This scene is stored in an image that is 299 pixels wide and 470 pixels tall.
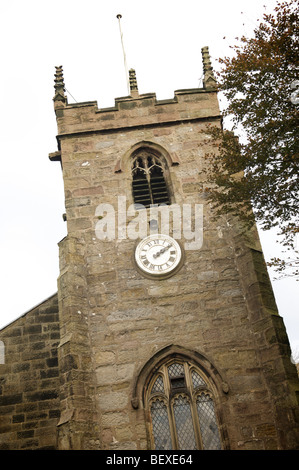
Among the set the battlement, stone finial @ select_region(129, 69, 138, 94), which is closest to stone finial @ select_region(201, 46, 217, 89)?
the battlement

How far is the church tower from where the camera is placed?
511 inches

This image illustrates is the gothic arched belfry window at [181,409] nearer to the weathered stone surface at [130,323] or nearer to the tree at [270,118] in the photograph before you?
the weathered stone surface at [130,323]

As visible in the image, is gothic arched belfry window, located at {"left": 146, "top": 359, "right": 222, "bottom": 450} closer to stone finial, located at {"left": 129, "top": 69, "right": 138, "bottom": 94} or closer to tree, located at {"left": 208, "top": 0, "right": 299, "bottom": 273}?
tree, located at {"left": 208, "top": 0, "right": 299, "bottom": 273}

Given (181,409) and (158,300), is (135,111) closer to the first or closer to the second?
(158,300)

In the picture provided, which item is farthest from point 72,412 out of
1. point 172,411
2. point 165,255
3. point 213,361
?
point 165,255

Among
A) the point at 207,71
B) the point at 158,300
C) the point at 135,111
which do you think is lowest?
the point at 158,300

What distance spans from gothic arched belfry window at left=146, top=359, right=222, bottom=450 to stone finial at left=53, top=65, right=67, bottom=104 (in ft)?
28.6

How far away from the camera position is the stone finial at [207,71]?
1801cm

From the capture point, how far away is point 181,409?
13.4 m

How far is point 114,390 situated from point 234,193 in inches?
205

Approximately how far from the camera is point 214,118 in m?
17.4

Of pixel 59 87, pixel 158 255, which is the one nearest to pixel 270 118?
pixel 158 255

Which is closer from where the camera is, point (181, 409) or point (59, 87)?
point (181, 409)

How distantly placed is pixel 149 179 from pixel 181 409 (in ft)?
21.1
